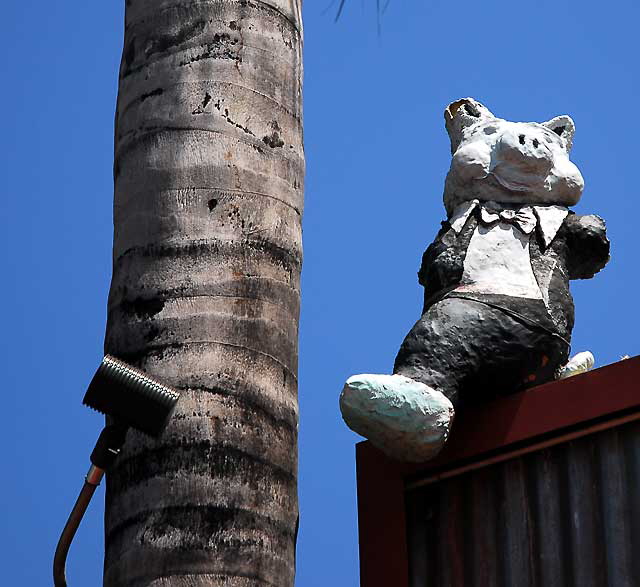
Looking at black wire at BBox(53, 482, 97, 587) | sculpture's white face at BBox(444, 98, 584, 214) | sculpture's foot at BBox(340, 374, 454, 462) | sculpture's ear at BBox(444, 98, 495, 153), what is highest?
sculpture's ear at BBox(444, 98, 495, 153)

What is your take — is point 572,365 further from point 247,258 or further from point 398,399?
point 247,258

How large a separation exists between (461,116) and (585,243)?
691 mm

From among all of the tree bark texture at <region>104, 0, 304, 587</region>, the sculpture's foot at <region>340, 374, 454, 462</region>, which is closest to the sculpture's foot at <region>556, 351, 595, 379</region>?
the sculpture's foot at <region>340, 374, 454, 462</region>

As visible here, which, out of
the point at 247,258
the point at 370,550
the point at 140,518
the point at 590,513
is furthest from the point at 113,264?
the point at 590,513

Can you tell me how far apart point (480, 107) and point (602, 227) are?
0.66 meters

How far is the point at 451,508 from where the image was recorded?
399 centimetres

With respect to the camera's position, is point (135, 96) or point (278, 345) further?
point (135, 96)

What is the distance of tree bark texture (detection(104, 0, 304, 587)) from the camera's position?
3.29 metres

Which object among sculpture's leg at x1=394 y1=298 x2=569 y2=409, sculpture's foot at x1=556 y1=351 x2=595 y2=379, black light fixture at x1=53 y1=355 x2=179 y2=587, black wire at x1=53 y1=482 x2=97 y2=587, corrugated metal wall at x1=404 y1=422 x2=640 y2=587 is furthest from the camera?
sculpture's foot at x1=556 y1=351 x2=595 y2=379

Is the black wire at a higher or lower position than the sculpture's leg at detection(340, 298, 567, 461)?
lower

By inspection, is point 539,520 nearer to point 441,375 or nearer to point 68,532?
point 441,375

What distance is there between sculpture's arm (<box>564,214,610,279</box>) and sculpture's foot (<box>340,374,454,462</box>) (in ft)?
2.81

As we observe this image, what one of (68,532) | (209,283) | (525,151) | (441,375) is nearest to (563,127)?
(525,151)

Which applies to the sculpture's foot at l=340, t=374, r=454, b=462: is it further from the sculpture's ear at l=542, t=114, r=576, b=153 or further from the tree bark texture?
the sculpture's ear at l=542, t=114, r=576, b=153
